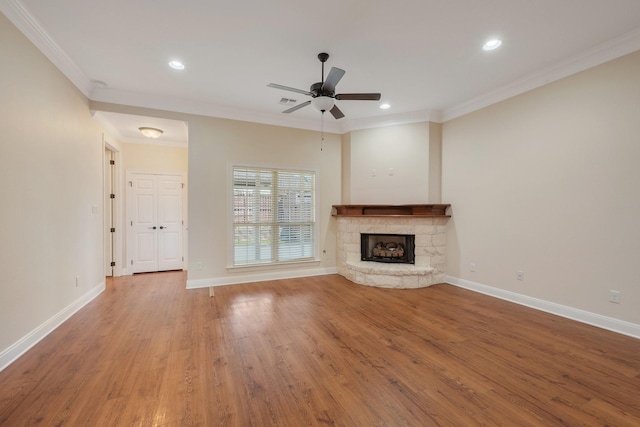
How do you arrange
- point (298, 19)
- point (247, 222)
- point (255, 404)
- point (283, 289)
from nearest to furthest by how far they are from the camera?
point (255, 404), point (298, 19), point (283, 289), point (247, 222)

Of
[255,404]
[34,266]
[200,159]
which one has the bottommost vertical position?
[255,404]

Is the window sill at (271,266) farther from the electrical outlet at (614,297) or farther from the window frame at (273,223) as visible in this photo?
the electrical outlet at (614,297)

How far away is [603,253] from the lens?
120 inches

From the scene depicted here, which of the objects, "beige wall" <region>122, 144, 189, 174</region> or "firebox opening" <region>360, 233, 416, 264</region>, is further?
"beige wall" <region>122, 144, 189, 174</region>

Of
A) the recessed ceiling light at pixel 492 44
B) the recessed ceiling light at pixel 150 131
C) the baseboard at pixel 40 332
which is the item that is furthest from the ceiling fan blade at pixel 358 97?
the baseboard at pixel 40 332

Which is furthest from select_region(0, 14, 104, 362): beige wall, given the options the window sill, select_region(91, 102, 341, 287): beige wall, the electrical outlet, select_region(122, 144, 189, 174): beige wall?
the electrical outlet

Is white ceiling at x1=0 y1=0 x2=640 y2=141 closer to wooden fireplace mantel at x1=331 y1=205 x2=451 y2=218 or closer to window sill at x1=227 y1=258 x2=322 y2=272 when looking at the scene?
wooden fireplace mantel at x1=331 y1=205 x2=451 y2=218

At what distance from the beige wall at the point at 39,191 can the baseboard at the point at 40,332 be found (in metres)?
0.02

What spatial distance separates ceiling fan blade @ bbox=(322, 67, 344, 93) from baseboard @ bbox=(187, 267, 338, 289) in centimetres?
342

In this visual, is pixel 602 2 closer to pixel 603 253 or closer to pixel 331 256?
pixel 603 253

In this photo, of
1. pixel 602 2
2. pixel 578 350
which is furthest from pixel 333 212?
pixel 602 2

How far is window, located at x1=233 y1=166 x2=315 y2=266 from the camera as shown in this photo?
4898mm

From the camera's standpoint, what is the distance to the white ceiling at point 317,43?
2408 millimetres

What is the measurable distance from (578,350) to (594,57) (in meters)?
3.18
